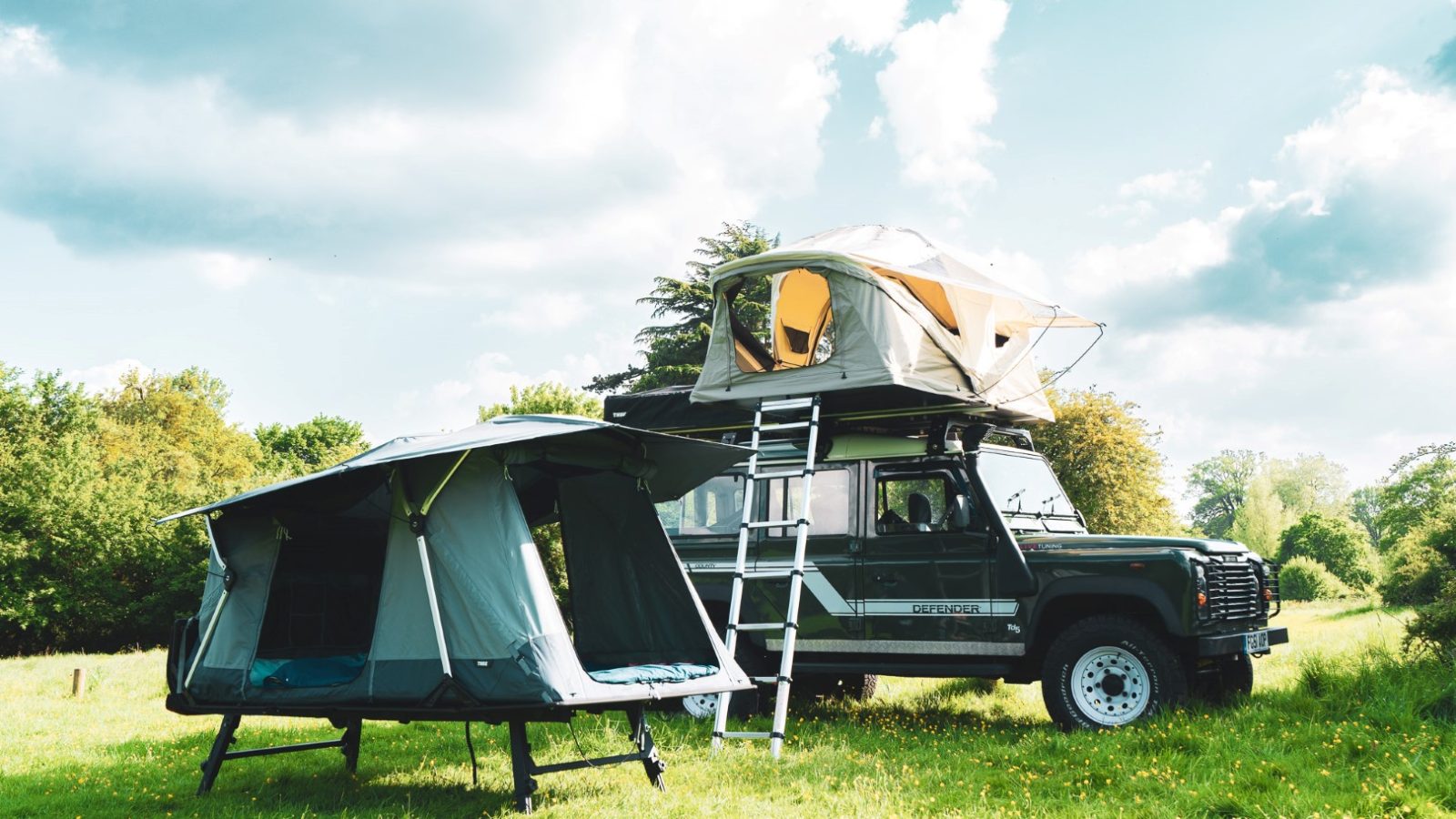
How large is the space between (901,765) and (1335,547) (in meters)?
33.6

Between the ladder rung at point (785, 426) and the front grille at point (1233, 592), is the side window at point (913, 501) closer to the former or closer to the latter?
the ladder rung at point (785, 426)

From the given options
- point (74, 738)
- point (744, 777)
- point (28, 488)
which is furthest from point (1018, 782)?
point (28, 488)

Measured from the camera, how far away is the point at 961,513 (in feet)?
28.9

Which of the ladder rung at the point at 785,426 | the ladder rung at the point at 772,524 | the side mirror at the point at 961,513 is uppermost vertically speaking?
the ladder rung at the point at 785,426

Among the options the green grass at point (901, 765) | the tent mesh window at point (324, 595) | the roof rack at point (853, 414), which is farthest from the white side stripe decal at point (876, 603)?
the tent mesh window at point (324, 595)

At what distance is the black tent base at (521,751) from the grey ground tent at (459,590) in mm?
24

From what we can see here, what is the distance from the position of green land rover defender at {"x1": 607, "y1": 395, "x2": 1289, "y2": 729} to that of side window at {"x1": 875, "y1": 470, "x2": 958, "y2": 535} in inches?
0.6

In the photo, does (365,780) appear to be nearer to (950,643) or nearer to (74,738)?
(74,738)

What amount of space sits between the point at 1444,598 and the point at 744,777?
19.0 feet

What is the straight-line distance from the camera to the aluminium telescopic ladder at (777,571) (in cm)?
831

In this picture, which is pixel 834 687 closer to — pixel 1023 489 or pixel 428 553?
pixel 1023 489

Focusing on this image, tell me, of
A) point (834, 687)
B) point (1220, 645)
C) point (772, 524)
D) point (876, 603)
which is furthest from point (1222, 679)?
point (772, 524)

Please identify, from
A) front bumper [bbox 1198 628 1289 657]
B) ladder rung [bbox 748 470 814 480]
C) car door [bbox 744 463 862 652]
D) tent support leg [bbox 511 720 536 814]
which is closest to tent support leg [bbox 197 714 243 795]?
tent support leg [bbox 511 720 536 814]

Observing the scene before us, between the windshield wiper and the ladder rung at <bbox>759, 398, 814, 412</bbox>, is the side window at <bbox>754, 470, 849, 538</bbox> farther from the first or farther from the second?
the windshield wiper
